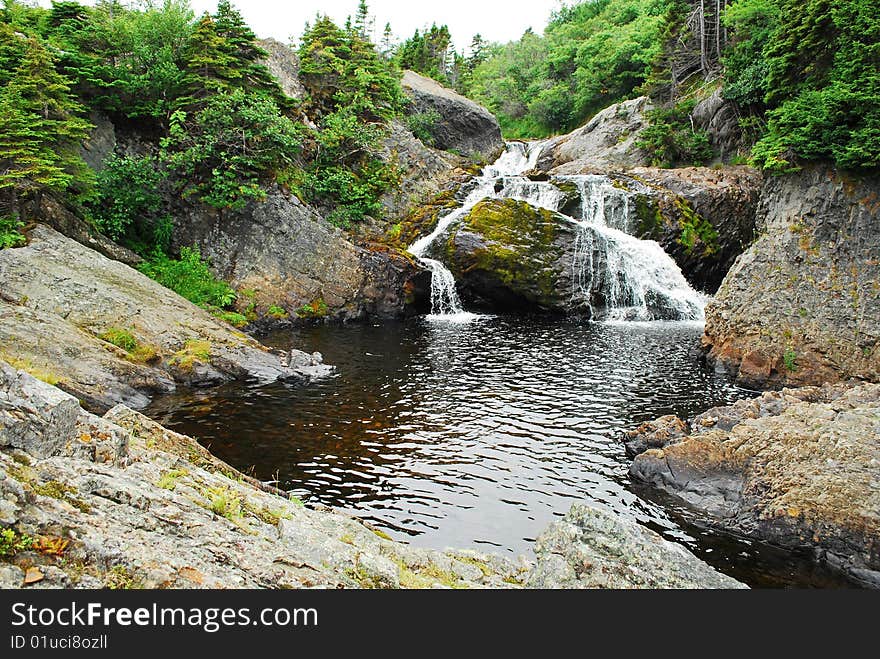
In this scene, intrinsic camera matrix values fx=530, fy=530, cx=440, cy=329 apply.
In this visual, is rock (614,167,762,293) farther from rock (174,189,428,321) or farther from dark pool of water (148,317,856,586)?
rock (174,189,428,321)

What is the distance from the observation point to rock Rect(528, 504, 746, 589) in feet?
18.2

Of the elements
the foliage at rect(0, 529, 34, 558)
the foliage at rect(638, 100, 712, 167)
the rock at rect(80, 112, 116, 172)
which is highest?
the foliage at rect(638, 100, 712, 167)

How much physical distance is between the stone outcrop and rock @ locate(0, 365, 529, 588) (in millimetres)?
7087

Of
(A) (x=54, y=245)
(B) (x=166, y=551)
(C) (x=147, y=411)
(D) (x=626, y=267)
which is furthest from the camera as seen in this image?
(D) (x=626, y=267)

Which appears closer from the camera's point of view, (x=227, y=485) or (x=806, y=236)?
(x=227, y=485)

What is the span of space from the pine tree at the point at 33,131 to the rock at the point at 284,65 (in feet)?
65.4

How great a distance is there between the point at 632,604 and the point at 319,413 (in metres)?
9.93

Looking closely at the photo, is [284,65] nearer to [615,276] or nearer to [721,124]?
[615,276]

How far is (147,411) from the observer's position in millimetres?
12625

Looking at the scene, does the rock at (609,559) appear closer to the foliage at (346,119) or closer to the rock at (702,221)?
the rock at (702,221)

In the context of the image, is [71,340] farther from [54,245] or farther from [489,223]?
[489,223]

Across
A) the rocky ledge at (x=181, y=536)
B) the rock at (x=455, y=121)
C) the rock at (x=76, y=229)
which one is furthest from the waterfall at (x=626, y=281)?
the rock at (x=455, y=121)

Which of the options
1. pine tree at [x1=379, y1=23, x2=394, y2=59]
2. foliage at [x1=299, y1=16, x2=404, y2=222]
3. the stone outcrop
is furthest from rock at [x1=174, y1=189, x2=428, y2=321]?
pine tree at [x1=379, y1=23, x2=394, y2=59]

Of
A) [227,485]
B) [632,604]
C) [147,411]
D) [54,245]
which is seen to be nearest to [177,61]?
[54,245]
